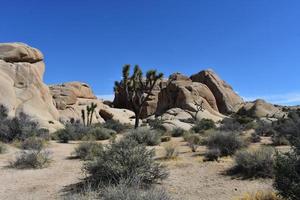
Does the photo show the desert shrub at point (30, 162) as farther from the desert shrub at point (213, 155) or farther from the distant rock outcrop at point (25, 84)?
the distant rock outcrop at point (25, 84)

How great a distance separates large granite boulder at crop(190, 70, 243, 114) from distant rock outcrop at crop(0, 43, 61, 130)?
36435 mm

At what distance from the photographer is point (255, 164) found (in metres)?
9.39

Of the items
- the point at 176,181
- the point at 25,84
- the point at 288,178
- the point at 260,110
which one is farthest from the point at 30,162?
the point at 260,110

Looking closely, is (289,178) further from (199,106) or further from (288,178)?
(199,106)

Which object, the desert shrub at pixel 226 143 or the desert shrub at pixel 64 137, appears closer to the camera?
the desert shrub at pixel 226 143

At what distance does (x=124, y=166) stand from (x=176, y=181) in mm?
1716

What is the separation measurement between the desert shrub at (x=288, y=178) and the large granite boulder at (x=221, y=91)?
191 feet

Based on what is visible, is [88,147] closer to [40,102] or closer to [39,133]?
[39,133]

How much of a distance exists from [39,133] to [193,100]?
39.1 metres

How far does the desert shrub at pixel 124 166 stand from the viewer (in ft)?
26.6

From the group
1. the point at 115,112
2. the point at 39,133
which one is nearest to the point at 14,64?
the point at 39,133

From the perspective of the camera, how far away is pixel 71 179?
9641mm

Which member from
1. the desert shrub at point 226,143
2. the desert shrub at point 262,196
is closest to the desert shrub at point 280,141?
the desert shrub at point 226,143

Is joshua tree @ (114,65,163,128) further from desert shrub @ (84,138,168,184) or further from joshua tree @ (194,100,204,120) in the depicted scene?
joshua tree @ (194,100,204,120)
